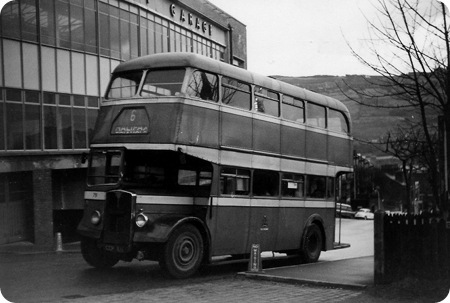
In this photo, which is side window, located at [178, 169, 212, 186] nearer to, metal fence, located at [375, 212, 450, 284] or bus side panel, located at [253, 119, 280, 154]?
bus side panel, located at [253, 119, 280, 154]

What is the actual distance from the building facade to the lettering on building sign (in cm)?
6

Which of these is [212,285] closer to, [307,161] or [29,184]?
[307,161]

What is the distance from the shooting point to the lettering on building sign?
26609mm

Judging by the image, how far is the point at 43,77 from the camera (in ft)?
76.2

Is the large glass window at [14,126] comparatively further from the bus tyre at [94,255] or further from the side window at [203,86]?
the side window at [203,86]

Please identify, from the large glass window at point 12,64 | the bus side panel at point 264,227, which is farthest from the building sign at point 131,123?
the large glass window at point 12,64

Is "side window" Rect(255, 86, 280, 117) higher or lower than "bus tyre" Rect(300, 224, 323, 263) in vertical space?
higher

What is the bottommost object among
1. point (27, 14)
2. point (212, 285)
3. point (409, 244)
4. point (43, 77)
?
point (212, 285)

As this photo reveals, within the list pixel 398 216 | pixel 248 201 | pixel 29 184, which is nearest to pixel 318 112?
pixel 248 201

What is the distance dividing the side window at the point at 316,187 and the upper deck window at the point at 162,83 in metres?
5.50

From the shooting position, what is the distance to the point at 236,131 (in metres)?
12.8

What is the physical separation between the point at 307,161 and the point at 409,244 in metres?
5.89

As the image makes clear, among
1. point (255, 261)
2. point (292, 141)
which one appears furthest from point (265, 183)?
Result: point (255, 261)

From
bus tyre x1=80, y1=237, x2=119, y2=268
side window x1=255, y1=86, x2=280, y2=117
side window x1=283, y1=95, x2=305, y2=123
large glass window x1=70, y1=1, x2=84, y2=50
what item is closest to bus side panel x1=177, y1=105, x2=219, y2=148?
side window x1=255, y1=86, x2=280, y2=117
